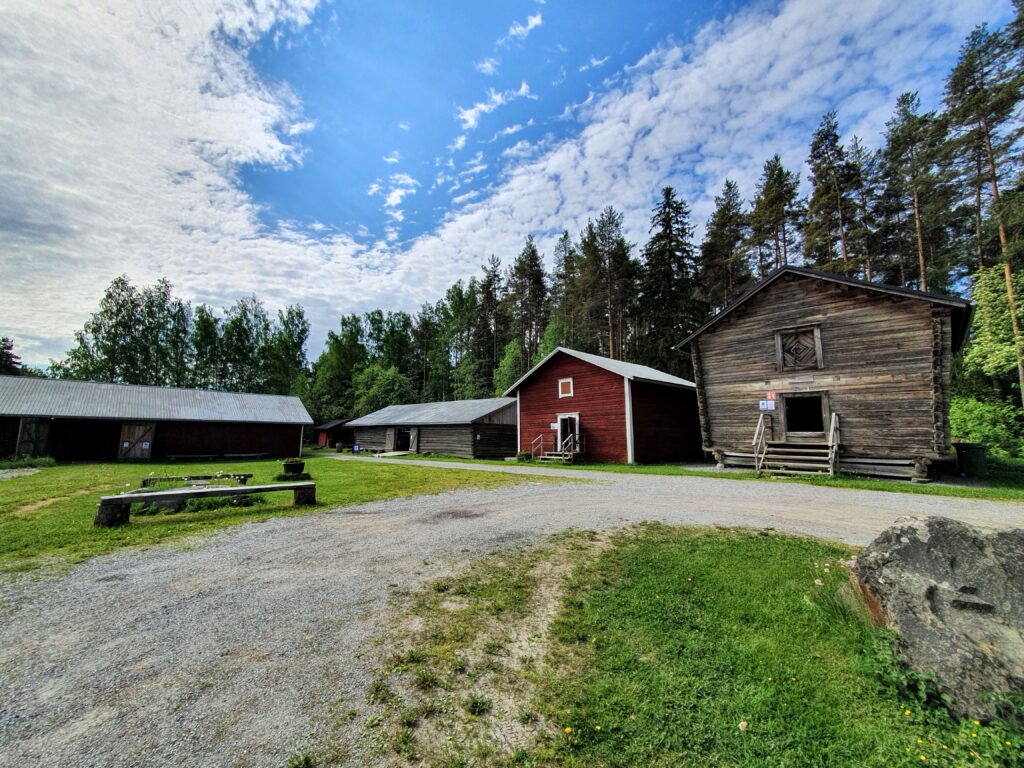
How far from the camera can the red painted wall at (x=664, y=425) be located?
810 inches

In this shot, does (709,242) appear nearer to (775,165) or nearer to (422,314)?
(775,165)

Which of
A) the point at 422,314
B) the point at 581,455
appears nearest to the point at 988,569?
the point at 581,455

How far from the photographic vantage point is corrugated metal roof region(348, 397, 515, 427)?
28625 millimetres

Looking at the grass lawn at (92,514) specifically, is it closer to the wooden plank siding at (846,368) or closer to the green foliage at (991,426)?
the wooden plank siding at (846,368)

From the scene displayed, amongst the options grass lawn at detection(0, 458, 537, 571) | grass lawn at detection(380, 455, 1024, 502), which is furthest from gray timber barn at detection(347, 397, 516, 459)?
grass lawn at detection(0, 458, 537, 571)

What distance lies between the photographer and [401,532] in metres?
7.04

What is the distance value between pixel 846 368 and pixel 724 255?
987 inches

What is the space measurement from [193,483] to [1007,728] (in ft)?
50.7

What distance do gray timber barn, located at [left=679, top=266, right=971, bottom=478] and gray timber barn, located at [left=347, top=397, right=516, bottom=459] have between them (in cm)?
1419

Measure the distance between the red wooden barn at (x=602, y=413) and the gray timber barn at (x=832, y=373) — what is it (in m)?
3.45

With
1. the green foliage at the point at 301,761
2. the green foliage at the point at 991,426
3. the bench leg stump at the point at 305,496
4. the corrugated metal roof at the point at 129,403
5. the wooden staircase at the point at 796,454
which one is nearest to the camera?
the green foliage at the point at 301,761

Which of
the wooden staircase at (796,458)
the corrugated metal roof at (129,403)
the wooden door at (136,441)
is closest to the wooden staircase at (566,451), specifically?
the wooden staircase at (796,458)

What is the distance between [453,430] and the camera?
29.2 m

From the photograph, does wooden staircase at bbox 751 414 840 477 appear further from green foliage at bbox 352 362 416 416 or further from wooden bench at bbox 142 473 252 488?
green foliage at bbox 352 362 416 416
